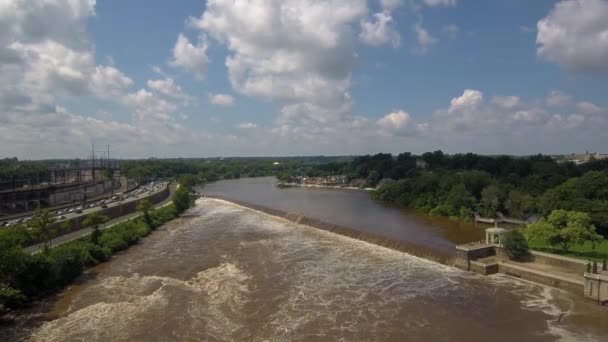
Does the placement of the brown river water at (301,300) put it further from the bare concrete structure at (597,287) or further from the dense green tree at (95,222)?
the dense green tree at (95,222)

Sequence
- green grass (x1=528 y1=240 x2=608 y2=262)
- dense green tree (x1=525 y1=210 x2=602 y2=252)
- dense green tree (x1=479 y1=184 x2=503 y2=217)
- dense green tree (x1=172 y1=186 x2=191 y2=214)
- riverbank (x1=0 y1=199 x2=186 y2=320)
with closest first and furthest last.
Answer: riverbank (x1=0 y1=199 x2=186 y2=320) < green grass (x1=528 y1=240 x2=608 y2=262) < dense green tree (x1=525 y1=210 x2=602 y2=252) < dense green tree (x1=479 y1=184 x2=503 y2=217) < dense green tree (x1=172 y1=186 x2=191 y2=214)

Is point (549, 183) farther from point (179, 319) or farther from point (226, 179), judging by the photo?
point (226, 179)

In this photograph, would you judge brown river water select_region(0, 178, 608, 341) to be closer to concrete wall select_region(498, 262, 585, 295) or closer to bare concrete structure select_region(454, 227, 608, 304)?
concrete wall select_region(498, 262, 585, 295)

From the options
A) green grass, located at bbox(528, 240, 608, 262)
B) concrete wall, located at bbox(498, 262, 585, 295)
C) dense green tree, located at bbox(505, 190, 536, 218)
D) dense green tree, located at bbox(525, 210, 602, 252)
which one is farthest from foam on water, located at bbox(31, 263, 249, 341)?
dense green tree, located at bbox(505, 190, 536, 218)

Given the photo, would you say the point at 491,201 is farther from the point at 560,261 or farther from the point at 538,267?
the point at 560,261

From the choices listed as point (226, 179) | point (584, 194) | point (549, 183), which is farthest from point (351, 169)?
point (584, 194)
